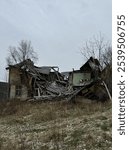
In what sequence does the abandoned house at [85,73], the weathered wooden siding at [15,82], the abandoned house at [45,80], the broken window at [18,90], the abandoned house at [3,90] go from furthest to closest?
the abandoned house at [3,90], the broken window at [18,90], the weathered wooden siding at [15,82], the abandoned house at [85,73], the abandoned house at [45,80]

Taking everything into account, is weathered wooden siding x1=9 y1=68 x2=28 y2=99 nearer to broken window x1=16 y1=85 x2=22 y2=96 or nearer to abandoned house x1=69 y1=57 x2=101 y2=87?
broken window x1=16 y1=85 x2=22 y2=96

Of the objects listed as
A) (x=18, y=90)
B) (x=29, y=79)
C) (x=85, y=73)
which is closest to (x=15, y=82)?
(x=18, y=90)

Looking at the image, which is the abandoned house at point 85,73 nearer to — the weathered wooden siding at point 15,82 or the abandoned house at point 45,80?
the abandoned house at point 45,80

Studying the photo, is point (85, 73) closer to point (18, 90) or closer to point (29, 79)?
point (29, 79)

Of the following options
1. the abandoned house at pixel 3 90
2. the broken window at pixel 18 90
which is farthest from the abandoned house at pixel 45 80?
the abandoned house at pixel 3 90

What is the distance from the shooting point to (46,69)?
3369cm

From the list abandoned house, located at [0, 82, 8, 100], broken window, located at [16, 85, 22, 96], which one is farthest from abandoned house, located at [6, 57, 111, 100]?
abandoned house, located at [0, 82, 8, 100]

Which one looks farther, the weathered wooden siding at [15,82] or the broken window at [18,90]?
the broken window at [18,90]

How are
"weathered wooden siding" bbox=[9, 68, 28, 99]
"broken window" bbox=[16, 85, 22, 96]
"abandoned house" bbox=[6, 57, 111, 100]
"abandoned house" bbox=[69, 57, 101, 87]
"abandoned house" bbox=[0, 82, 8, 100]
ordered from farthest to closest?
"abandoned house" bbox=[0, 82, 8, 100], "broken window" bbox=[16, 85, 22, 96], "weathered wooden siding" bbox=[9, 68, 28, 99], "abandoned house" bbox=[69, 57, 101, 87], "abandoned house" bbox=[6, 57, 111, 100]

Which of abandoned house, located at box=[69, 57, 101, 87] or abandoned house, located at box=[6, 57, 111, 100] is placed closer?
abandoned house, located at box=[6, 57, 111, 100]

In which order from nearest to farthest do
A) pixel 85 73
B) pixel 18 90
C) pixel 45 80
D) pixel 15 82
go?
pixel 85 73
pixel 45 80
pixel 18 90
pixel 15 82

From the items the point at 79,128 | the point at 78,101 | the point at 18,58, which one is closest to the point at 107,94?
the point at 78,101

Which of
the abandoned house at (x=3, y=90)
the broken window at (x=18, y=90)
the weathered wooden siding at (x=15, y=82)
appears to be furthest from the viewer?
the abandoned house at (x=3, y=90)

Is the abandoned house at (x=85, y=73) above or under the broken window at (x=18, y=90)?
above
